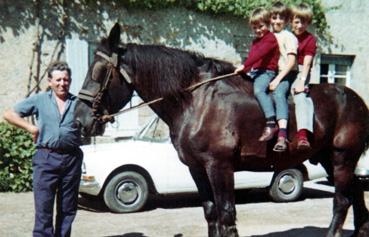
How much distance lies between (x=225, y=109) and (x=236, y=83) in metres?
0.35

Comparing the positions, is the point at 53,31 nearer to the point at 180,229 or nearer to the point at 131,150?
the point at 131,150

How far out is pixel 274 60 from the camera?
5531mm

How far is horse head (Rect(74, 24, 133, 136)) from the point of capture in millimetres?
5238

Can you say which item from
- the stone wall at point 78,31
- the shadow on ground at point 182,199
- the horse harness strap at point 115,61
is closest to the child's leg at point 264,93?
the horse harness strap at point 115,61

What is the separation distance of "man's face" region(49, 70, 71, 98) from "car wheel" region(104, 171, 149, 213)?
381 centimetres

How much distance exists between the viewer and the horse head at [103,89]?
524 centimetres

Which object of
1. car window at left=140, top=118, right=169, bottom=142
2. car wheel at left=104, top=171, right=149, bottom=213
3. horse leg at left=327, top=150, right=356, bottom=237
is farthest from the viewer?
car window at left=140, top=118, right=169, bottom=142

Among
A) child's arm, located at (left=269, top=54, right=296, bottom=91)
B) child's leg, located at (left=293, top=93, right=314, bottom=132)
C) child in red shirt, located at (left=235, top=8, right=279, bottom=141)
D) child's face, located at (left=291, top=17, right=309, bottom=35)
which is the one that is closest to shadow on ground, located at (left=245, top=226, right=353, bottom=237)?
child's leg, located at (left=293, top=93, right=314, bottom=132)

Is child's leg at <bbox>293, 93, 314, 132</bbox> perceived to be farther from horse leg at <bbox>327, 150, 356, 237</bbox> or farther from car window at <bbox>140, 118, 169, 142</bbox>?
car window at <bbox>140, 118, 169, 142</bbox>

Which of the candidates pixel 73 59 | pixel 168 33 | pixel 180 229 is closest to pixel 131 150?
pixel 180 229

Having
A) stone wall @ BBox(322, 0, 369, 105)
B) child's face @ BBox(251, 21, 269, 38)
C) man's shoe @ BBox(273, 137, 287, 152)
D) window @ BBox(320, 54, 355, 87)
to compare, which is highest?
stone wall @ BBox(322, 0, 369, 105)

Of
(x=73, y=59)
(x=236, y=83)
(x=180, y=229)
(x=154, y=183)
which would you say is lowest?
(x=180, y=229)

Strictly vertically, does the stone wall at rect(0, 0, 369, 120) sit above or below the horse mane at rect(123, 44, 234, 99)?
above

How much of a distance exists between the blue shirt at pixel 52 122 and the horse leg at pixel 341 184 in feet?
8.79
